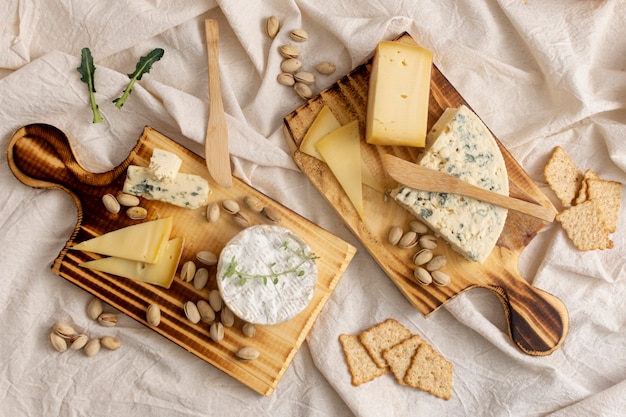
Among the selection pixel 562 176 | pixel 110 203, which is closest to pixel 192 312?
pixel 110 203

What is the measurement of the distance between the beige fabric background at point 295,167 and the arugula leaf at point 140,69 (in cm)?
5

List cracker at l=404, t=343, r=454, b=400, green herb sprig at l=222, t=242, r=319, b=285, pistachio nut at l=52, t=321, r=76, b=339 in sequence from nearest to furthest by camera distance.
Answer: green herb sprig at l=222, t=242, r=319, b=285 < pistachio nut at l=52, t=321, r=76, b=339 < cracker at l=404, t=343, r=454, b=400

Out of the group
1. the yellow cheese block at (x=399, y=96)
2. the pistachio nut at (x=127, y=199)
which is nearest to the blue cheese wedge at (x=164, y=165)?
the pistachio nut at (x=127, y=199)

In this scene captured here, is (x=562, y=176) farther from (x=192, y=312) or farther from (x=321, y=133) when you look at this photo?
(x=192, y=312)

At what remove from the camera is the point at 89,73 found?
2891 millimetres

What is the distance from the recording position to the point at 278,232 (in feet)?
9.13

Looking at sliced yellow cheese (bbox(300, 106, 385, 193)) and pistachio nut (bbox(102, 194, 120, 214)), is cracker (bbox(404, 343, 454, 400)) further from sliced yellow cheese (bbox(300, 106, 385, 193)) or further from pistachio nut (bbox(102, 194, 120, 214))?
pistachio nut (bbox(102, 194, 120, 214))

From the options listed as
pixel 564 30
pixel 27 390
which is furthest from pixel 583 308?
pixel 27 390

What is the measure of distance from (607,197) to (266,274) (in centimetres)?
178

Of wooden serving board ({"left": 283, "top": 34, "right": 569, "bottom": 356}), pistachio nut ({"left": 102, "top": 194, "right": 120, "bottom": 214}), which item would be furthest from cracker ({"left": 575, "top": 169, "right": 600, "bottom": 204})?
pistachio nut ({"left": 102, "top": 194, "right": 120, "bottom": 214})

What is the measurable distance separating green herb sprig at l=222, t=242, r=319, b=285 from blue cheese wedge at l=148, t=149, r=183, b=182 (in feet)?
1.62

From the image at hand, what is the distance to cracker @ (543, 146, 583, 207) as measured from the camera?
3064mm

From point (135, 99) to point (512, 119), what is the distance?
191 centimetres

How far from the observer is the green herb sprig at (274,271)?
2.69m
